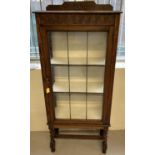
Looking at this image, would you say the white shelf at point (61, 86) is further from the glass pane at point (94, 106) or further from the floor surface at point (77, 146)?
the floor surface at point (77, 146)

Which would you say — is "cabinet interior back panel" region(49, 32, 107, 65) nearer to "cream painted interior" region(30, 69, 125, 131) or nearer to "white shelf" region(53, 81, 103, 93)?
"white shelf" region(53, 81, 103, 93)

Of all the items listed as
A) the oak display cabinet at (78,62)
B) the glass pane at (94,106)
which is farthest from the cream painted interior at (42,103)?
the oak display cabinet at (78,62)

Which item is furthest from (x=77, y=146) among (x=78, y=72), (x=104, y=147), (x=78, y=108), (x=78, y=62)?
(x=78, y=62)

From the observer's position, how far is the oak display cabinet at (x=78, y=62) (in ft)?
4.25

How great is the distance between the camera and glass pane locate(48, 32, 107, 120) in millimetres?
1484

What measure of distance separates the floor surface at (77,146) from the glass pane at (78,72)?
0.40 meters

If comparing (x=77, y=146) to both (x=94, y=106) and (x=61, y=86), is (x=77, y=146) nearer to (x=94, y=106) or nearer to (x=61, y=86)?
(x=94, y=106)

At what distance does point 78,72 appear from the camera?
5.32 feet

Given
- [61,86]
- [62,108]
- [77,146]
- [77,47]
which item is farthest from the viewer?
[77,146]

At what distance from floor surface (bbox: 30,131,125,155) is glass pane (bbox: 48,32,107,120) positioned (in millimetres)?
401

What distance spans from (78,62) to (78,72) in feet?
0.36
